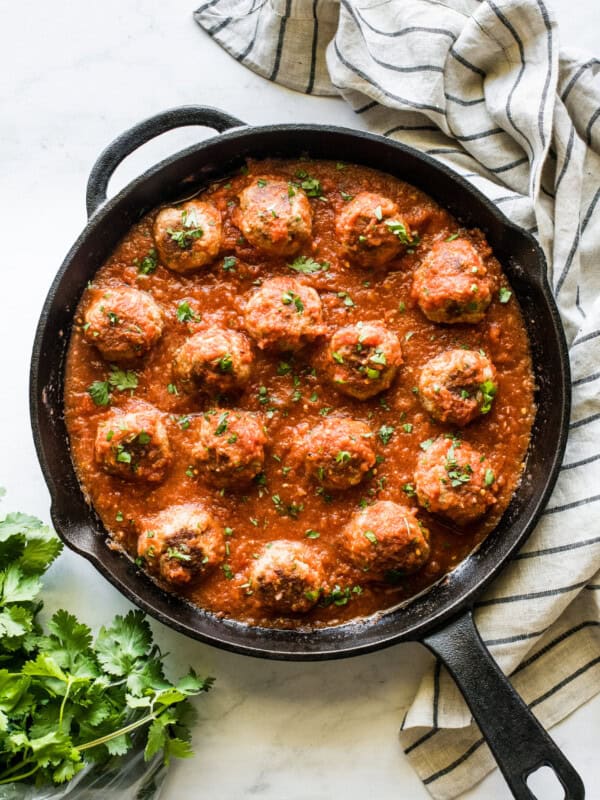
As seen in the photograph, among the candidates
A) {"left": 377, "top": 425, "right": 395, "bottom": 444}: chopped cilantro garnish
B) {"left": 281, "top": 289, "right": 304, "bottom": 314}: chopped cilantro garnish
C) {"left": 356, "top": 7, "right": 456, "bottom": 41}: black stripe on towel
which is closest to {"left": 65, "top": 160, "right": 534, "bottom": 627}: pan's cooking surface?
{"left": 377, "top": 425, "right": 395, "bottom": 444}: chopped cilantro garnish

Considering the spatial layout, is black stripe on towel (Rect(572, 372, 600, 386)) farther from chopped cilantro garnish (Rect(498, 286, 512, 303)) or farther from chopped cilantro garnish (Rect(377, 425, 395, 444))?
chopped cilantro garnish (Rect(377, 425, 395, 444))

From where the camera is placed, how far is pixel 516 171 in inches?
190

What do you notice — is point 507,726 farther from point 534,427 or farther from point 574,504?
point 534,427

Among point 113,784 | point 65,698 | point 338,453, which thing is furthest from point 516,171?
point 113,784

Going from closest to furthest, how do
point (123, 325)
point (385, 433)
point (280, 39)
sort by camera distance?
point (123, 325) → point (385, 433) → point (280, 39)

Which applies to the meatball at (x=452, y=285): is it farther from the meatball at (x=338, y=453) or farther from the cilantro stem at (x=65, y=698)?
the cilantro stem at (x=65, y=698)

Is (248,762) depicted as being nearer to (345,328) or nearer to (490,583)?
(490,583)

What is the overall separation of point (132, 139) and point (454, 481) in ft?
7.57

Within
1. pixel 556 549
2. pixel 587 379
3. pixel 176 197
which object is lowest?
pixel 556 549

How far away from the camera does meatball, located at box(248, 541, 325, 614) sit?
14.6 feet

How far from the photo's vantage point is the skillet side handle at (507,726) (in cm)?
427

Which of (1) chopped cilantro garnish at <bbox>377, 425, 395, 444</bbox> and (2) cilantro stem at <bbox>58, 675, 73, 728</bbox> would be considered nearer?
(2) cilantro stem at <bbox>58, 675, 73, 728</bbox>

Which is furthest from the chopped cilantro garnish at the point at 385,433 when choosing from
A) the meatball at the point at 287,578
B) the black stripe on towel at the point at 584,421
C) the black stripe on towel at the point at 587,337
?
the black stripe on towel at the point at 587,337

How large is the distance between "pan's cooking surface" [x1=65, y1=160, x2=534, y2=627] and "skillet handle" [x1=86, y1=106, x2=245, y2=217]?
0.40m
